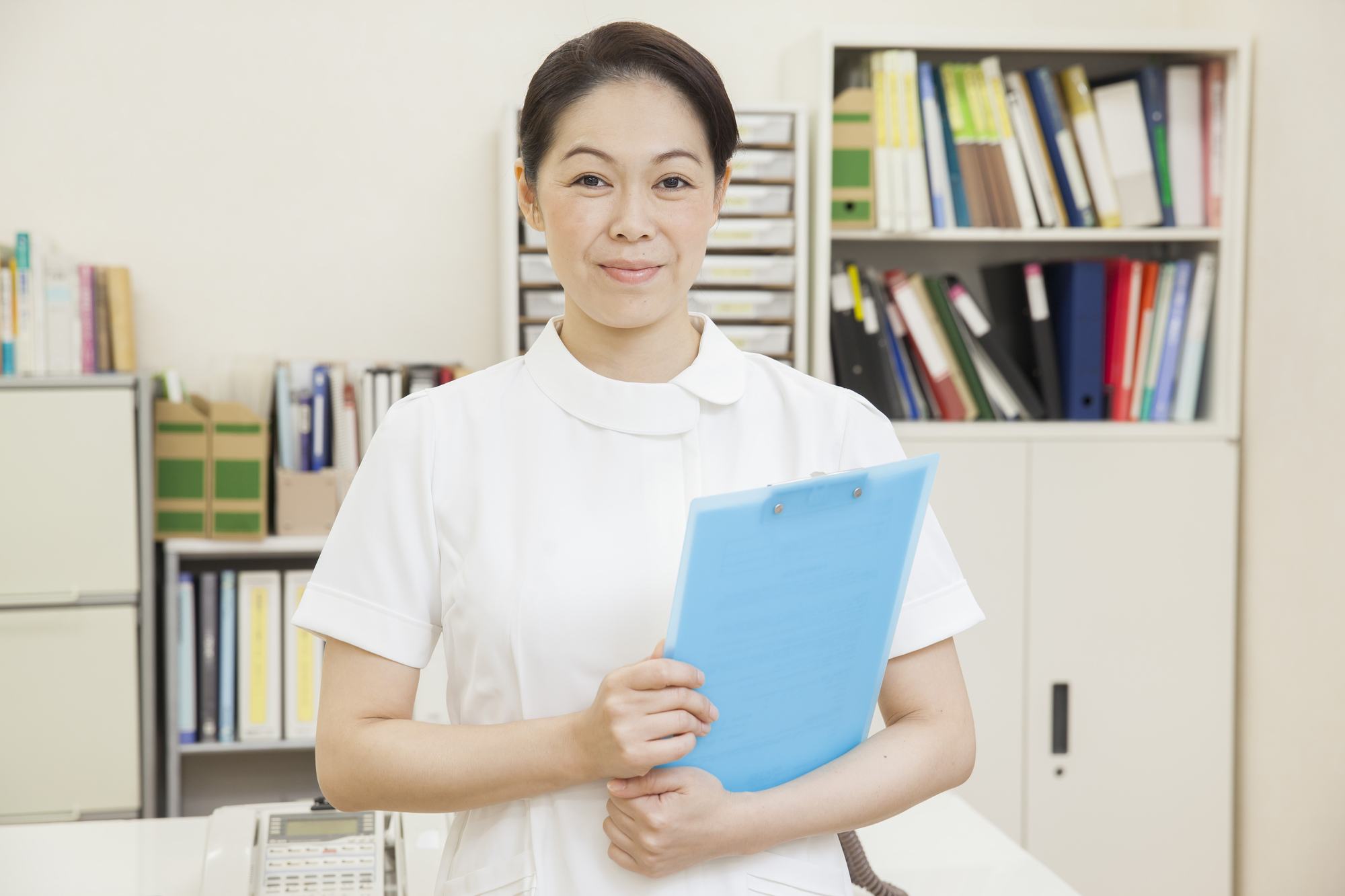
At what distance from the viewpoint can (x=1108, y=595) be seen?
2432 millimetres

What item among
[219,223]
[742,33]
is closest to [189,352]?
[219,223]

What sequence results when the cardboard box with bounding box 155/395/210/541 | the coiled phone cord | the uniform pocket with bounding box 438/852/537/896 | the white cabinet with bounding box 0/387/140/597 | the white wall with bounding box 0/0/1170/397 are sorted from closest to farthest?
the uniform pocket with bounding box 438/852/537/896 < the coiled phone cord < the white cabinet with bounding box 0/387/140/597 < the cardboard box with bounding box 155/395/210/541 < the white wall with bounding box 0/0/1170/397

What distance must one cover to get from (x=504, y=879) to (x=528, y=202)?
61 centimetres

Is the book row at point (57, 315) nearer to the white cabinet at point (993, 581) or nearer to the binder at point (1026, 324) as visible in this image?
the white cabinet at point (993, 581)

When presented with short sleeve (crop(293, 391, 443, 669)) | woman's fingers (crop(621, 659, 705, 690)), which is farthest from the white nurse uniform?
woman's fingers (crop(621, 659, 705, 690))

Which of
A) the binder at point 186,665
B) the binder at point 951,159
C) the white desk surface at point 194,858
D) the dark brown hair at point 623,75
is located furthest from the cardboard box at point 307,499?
the dark brown hair at point 623,75

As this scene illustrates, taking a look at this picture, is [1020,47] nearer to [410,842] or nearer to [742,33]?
[742,33]

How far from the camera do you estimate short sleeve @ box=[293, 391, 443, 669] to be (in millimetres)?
911

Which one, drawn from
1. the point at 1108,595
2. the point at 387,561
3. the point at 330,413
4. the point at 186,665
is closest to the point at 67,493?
A: the point at 186,665

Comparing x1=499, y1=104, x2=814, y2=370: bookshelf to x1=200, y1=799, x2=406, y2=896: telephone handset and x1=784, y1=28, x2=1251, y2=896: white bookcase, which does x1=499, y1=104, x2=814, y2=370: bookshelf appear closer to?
x1=784, y1=28, x2=1251, y2=896: white bookcase

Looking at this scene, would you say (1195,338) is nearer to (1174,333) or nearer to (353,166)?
(1174,333)

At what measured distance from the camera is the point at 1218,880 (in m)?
2.47

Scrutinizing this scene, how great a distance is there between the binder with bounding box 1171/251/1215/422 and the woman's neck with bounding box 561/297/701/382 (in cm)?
187

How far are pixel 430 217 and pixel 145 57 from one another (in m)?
0.75
